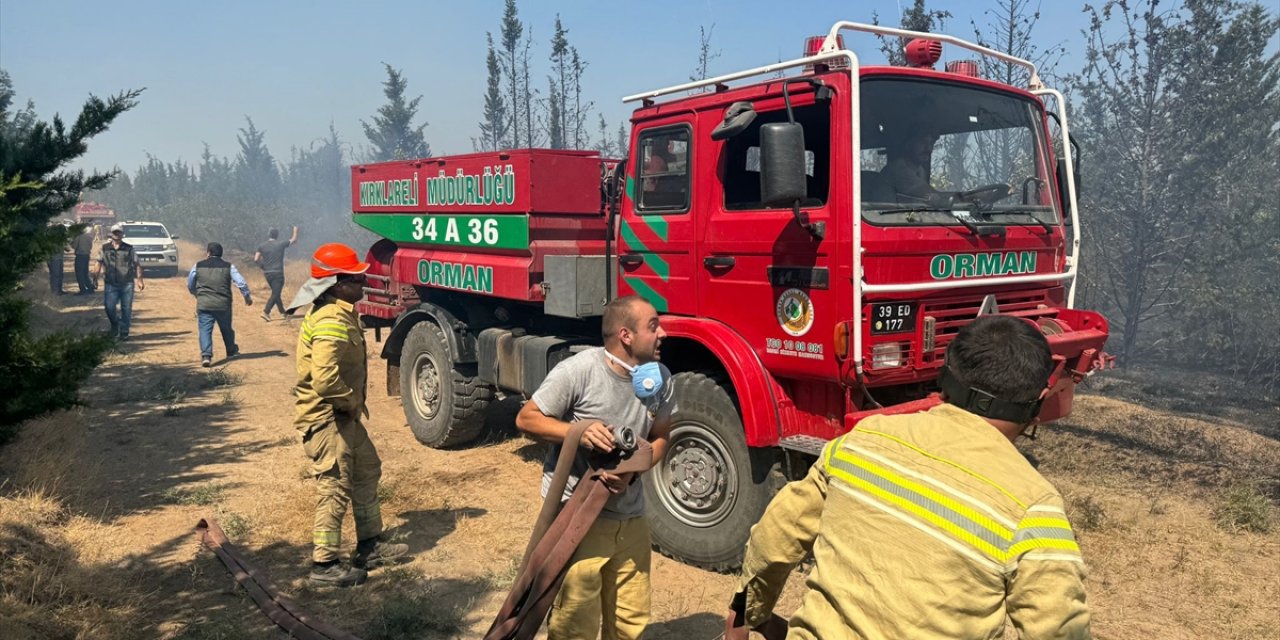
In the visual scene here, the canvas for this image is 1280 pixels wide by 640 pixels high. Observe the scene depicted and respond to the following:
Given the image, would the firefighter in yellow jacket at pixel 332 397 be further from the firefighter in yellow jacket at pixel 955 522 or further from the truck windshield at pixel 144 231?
the truck windshield at pixel 144 231

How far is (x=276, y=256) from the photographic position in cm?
1478

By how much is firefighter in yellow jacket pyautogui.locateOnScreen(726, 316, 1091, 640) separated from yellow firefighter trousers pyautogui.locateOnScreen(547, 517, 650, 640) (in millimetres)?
1263

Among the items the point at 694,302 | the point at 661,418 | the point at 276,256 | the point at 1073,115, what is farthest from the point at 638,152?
the point at 1073,115

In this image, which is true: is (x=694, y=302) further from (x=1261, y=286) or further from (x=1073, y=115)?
(x=1073, y=115)

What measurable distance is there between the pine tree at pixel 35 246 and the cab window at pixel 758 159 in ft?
9.90

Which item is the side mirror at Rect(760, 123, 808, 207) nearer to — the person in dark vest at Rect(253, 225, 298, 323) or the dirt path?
the dirt path

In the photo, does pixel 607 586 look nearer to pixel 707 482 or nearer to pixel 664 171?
pixel 707 482

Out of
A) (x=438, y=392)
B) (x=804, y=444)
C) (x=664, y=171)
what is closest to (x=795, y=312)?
(x=804, y=444)

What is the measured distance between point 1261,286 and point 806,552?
16.4 meters

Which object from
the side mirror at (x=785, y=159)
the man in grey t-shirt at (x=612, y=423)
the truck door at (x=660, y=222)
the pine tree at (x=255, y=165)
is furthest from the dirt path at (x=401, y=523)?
the pine tree at (x=255, y=165)

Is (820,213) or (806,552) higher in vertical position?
(820,213)

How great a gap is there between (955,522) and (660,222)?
3.79m

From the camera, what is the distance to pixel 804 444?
4.16 m

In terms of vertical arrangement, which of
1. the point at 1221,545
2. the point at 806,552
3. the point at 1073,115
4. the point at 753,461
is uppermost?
the point at 1073,115
